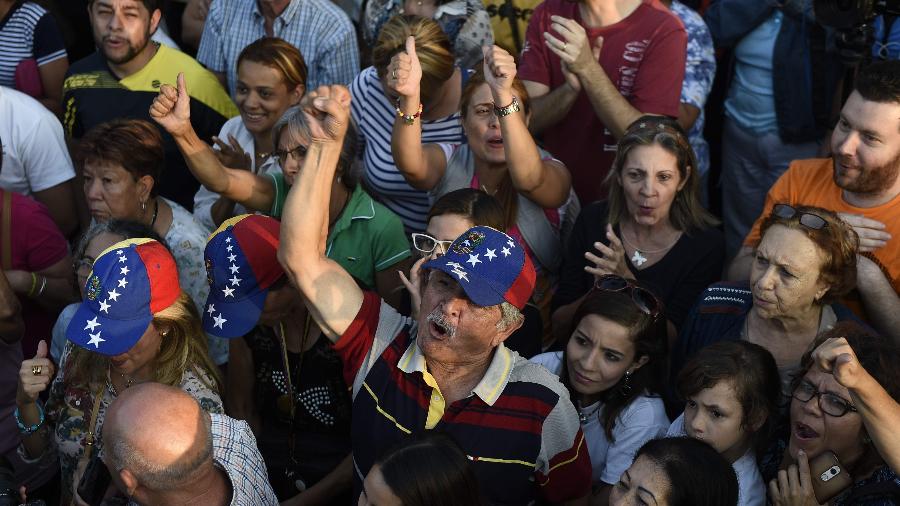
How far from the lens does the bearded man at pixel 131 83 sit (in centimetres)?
493

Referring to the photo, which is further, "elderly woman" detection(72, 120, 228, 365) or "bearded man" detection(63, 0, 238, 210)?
"bearded man" detection(63, 0, 238, 210)

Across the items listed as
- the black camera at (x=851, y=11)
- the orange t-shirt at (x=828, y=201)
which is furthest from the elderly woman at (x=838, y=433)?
the black camera at (x=851, y=11)

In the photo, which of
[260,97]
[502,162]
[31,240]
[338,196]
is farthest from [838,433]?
[31,240]

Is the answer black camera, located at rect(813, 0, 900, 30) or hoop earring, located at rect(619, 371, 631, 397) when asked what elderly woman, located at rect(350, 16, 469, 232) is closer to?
hoop earring, located at rect(619, 371, 631, 397)

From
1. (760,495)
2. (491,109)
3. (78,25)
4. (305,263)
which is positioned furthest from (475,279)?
(78,25)

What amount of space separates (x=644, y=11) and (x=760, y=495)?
2.25 metres

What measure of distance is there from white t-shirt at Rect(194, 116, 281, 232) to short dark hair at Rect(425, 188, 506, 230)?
3.14 ft

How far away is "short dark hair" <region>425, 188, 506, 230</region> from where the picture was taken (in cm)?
349

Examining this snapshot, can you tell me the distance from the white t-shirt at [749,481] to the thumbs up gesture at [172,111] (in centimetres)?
207

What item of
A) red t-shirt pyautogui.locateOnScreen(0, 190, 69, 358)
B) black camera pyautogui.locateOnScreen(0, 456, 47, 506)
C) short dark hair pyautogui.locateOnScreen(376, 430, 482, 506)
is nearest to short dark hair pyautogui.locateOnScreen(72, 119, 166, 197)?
red t-shirt pyautogui.locateOnScreen(0, 190, 69, 358)

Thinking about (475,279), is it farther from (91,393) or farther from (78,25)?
(78,25)

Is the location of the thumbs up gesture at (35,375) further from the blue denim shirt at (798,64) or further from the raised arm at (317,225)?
the blue denim shirt at (798,64)

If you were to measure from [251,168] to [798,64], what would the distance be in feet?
8.60

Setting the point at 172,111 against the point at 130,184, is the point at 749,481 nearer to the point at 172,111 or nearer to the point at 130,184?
the point at 172,111
